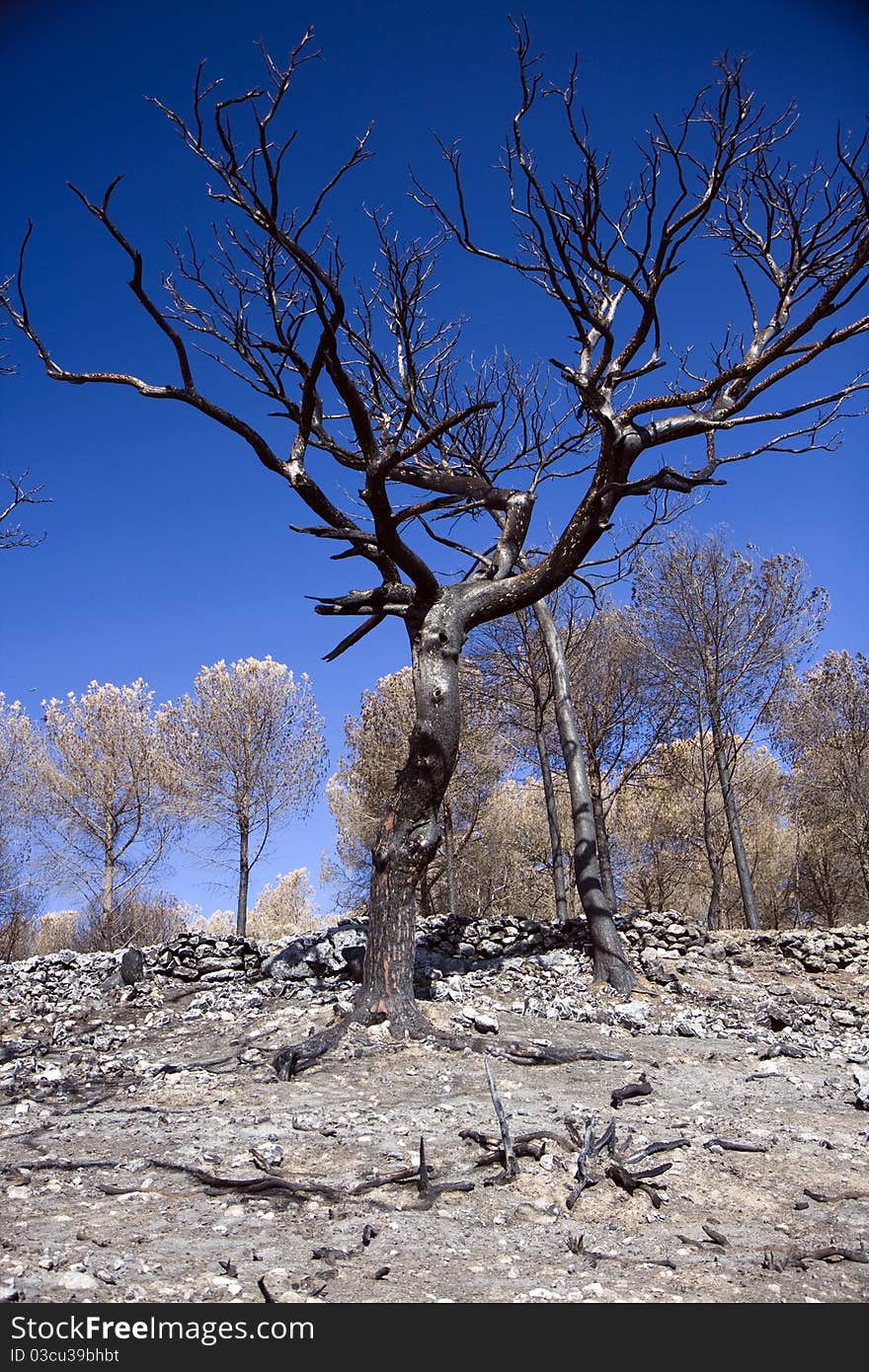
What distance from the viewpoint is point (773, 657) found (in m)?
17.8

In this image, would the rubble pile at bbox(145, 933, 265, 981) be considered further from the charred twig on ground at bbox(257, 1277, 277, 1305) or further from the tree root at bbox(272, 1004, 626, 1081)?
the charred twig on ground at bbox(257, 1277, 277, 1305)

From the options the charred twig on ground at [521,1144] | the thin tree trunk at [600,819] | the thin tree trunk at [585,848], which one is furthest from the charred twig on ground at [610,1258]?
the thin tree trunk at [600,819]

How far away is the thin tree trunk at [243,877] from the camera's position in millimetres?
20625

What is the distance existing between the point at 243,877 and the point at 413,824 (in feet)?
49.9

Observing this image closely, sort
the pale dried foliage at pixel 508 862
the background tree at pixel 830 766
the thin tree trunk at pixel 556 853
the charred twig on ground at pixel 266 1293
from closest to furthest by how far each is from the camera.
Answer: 1. the charred twig on ground at pixel 266 1293
2. the thin tree trunk at pixel 556 853
3. the background tree at pixel 830 766
4. the pale dried foliage at pixel 508 862

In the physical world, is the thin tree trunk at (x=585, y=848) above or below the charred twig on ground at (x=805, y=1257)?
above

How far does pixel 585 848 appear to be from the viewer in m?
10.7

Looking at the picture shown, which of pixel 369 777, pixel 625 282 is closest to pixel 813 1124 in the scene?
pixel 625 282

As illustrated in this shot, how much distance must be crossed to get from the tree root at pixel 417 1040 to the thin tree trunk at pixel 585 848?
2.93 metres

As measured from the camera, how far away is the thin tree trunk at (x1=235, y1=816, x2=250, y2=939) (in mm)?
20625

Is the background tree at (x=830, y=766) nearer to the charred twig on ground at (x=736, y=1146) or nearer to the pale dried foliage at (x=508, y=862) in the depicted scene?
the pale dried foliage at (x=508, y=862)

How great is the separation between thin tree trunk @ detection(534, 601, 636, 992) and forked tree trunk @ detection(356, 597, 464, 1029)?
10.6 ft

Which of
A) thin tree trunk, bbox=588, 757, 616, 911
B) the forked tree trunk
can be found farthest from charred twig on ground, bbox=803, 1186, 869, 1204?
thin tree trunk, bbox=588, 757, 616, 911
